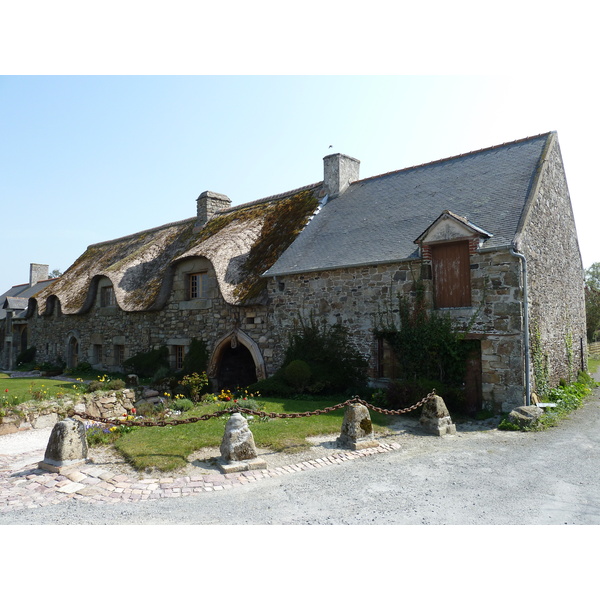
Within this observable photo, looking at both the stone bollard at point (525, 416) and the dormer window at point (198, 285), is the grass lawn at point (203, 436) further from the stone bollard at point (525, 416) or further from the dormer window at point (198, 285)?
the dormer window at point (198, 285)

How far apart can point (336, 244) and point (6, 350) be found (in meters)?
21.8

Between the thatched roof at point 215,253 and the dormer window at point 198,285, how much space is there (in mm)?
712

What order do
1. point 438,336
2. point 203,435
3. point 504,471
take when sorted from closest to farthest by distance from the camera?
point 504,471, point 203,435, point 438,336

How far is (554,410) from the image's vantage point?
9.79 meters

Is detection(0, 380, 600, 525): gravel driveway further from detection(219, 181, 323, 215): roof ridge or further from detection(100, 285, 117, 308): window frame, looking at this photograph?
detection(100, 285, 117, 308): window frame

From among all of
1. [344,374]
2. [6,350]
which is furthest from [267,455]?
[6,350]

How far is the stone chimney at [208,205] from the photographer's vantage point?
1877cm

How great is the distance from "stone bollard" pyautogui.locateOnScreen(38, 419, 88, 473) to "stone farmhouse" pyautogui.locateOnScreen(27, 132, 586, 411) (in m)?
6.79

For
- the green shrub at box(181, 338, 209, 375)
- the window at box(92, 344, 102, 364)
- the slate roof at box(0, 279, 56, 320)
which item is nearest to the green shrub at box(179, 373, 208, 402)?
the green shrub at box(181, 338, 209, 375)

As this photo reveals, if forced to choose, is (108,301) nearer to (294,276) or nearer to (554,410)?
(294,276)

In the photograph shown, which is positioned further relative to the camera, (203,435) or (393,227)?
(393,227)

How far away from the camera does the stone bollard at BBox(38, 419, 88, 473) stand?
20.4ft

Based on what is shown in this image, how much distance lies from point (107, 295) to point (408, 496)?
16349 millimetres

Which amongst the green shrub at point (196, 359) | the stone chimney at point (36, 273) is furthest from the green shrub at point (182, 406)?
the stone chimney at point (36, 273)
